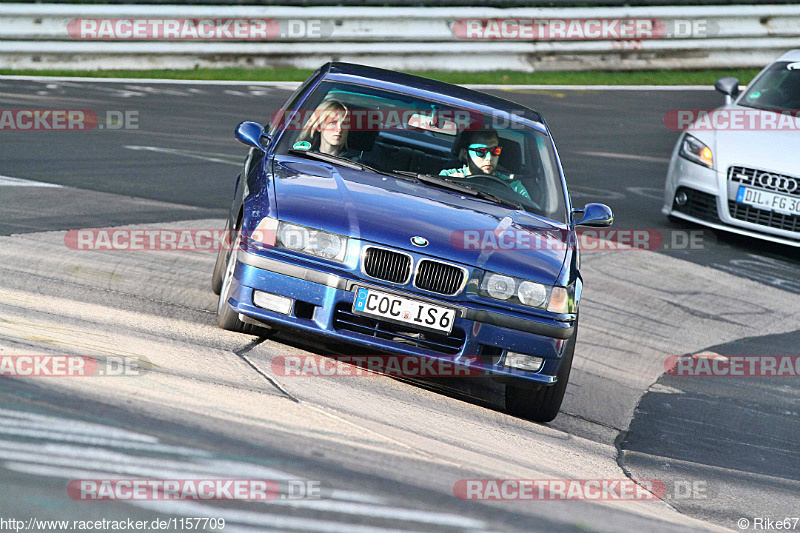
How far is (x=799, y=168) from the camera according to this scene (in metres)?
10.3

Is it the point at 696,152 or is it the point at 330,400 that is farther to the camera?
the point at 696,152

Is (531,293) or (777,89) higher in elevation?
(777,89)

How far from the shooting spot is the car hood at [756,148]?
1042cm

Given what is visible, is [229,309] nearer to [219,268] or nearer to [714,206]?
[219,268]

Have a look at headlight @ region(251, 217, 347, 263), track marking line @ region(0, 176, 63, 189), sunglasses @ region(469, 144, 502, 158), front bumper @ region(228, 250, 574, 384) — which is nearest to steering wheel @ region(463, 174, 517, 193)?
sunglasses @ region(469, 144, 502, 158)

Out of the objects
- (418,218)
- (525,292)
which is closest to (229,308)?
(418,218)

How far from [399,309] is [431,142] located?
1.86 meters

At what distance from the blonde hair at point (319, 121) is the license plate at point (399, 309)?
1.44m

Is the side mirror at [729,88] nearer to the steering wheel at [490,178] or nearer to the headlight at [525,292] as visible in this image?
the steering wheel at [490,178]

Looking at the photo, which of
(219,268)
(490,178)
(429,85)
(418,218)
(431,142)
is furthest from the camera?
(429,85)

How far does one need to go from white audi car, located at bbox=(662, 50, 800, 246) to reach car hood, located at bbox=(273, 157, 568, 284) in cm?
490

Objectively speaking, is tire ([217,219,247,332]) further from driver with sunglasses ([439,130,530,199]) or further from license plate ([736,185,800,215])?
license plate ([736,185,800,215])

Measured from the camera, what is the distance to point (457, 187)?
6312 millimetres

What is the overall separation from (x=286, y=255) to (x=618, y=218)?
6.59 metres
